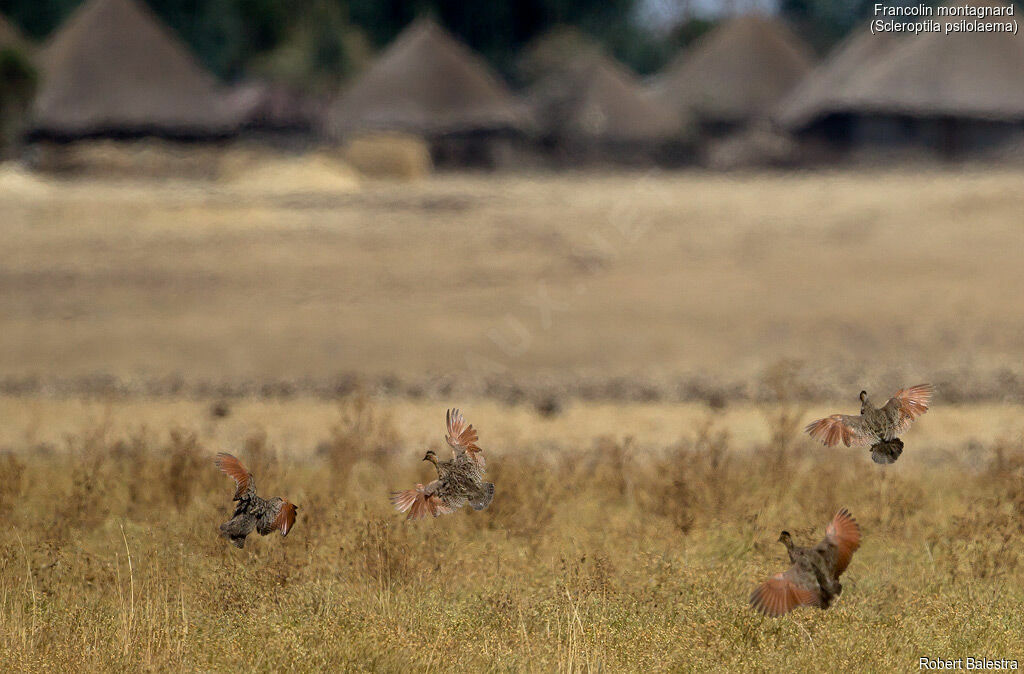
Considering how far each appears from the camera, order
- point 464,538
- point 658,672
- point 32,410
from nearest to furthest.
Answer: point 658,672
point 464,538
point 32,410

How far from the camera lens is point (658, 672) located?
468 centimetres

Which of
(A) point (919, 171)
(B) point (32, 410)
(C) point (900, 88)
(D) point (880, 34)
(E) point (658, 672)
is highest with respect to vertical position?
(D) point (880, 34)

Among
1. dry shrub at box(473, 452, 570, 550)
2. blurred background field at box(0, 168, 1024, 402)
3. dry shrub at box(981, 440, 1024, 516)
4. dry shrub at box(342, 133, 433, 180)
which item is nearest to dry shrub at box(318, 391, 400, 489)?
dry shrub at box(473, 452, 570, 550)

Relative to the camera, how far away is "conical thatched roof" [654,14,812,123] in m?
45.6

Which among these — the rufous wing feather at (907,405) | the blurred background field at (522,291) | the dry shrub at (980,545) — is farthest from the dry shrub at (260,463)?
Result: the blurred background field at (522,291)

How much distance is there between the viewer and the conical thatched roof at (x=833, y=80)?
37.0m

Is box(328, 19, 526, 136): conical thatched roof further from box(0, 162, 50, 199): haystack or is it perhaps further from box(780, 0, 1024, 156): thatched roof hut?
box(0, 162, 50, 199): haystack

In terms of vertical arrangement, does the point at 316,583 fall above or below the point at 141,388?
below

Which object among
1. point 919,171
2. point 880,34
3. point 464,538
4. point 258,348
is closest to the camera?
point 464,538

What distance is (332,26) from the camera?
4725 cm

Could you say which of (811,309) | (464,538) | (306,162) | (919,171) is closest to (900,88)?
(919,171)

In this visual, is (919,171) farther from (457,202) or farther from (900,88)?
(900,88)

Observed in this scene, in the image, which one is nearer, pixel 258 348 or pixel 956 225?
pixel 258 348

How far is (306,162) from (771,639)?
Result: 2189 cm
